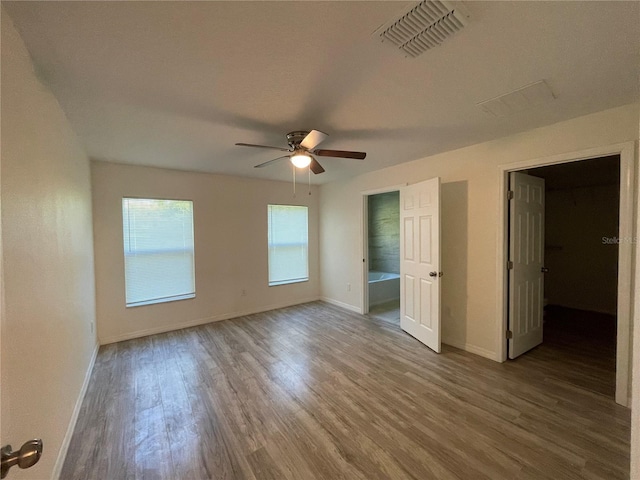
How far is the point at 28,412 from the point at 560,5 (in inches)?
119

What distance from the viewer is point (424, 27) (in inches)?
49.8

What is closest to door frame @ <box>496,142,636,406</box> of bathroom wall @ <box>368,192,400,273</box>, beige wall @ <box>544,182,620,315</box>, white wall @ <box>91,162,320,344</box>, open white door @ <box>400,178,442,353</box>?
open white door @ <box>400,178,442,353</box>

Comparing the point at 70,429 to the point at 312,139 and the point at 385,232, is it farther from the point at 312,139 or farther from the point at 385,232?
the point at 385,232

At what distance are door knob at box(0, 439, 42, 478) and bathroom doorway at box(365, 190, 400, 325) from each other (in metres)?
4.54

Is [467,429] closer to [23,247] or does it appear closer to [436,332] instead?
[436,332]

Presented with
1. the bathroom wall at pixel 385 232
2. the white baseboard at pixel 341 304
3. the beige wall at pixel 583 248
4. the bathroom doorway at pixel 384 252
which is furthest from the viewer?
the bathroom wall at pixel 385 232

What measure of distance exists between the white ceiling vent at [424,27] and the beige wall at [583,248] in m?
5.34

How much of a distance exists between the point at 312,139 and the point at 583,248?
5692 mm

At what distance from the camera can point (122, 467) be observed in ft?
5.36

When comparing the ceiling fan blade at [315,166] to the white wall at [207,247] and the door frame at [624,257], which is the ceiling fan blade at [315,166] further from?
the door frame at [624,257]

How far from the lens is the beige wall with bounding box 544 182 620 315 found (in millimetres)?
4574

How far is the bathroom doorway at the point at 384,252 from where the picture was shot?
5.22 m

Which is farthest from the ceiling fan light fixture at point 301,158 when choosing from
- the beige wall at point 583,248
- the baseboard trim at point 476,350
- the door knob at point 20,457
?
the beige wall at point 583,248

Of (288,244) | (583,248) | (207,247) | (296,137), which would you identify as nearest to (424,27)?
(296,137)
